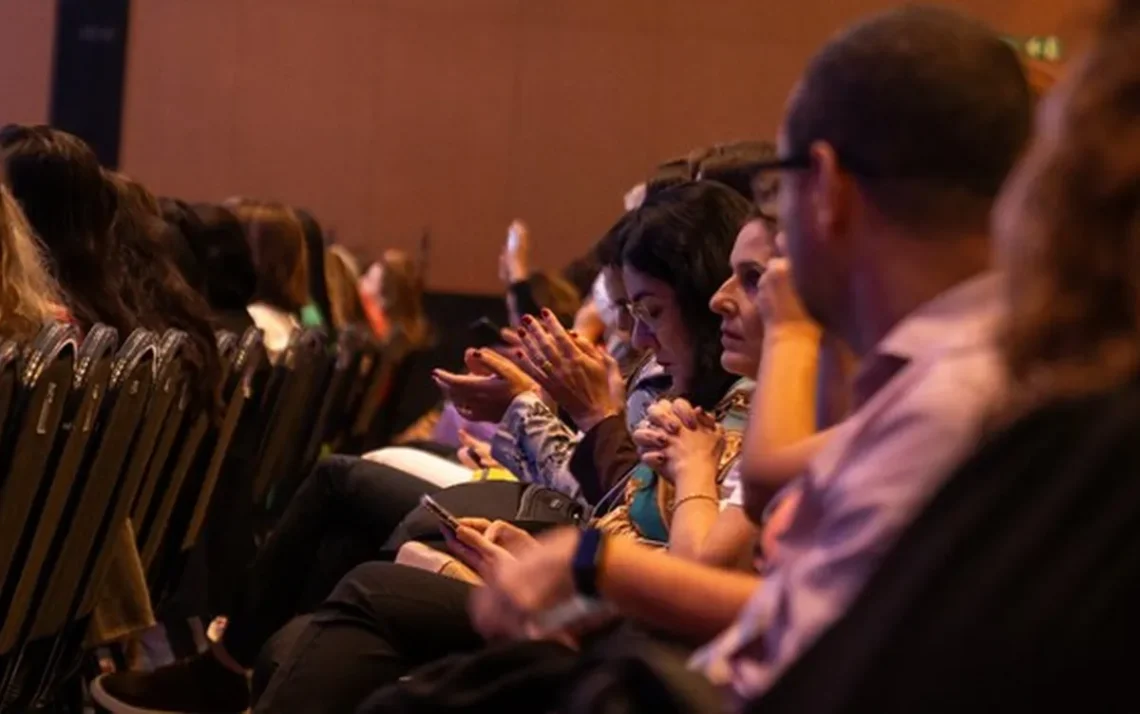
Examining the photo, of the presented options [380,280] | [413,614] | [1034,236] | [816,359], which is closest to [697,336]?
[413,614]

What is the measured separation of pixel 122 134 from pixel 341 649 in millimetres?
7952

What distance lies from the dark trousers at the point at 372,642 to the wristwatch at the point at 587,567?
874 mm

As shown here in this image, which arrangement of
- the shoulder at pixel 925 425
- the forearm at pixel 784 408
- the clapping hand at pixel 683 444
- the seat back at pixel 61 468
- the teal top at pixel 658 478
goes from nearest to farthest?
the shoulder at pixel 925 425 → the forearm at pixel 784 408 → the clapping hand at pixel 683 444 → the teal top at pixel 658 478 → the seat back at pixel 61 468

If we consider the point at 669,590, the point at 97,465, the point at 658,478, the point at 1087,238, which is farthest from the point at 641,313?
the point at 1087,238

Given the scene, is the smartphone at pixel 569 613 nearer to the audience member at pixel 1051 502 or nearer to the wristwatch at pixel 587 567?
the wristwatch at pixel 587 567

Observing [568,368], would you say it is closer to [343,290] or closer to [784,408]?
[784,408]

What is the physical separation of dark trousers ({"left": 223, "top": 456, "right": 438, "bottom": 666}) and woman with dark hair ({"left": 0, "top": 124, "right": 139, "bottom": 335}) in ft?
1.62

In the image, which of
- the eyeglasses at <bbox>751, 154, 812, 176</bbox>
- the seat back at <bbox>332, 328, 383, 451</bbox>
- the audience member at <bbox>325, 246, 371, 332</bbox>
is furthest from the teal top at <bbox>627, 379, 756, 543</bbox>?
the audience member at <bbox>325, 246, 371, 332</bbox>

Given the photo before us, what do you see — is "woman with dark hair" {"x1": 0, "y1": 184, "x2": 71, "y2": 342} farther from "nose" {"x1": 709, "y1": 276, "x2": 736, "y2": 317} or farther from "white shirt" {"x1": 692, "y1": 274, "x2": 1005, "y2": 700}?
"white shirt" {"x1": 692, "y1": 274, "x2": 1005, "y2": 700}

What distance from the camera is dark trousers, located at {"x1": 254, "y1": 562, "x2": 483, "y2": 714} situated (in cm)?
252

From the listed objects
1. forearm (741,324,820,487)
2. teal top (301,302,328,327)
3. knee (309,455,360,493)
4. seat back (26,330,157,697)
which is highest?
forearm (741,324,820,487)

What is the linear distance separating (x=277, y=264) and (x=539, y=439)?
2.82 metres

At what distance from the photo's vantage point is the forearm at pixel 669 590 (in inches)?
64.7

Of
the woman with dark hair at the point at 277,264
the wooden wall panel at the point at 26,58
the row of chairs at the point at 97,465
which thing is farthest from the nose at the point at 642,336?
the wooden wall panel at the point at 26,58
